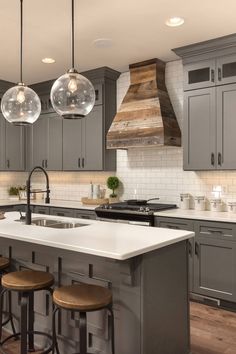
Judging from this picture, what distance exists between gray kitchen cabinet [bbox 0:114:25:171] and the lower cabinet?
3224 mm

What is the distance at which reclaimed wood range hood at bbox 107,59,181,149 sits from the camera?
4.36 m

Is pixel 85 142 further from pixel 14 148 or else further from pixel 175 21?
pixel 175 21

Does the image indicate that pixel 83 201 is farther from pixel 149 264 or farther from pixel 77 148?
pixel 149 264

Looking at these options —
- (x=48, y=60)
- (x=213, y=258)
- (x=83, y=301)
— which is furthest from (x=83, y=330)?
(x=48, y=60)

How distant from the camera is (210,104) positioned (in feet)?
13.2

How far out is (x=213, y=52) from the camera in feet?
13.0

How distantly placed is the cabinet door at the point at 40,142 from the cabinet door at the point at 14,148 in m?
0.22

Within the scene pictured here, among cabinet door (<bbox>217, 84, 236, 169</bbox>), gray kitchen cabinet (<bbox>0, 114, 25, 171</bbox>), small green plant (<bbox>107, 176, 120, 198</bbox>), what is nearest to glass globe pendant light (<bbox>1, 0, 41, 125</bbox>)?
cabinet door (<bbox>217, 84, 236, 169</bbox>)

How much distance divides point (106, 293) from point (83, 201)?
308 centimetres

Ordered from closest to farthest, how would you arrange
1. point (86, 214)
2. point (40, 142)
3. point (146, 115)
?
point (146, 115) < point (86, 214) < point (40, 142)

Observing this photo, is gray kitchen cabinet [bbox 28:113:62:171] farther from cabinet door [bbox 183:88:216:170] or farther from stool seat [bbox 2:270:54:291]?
stool seat [bbox 2:270:54:291]

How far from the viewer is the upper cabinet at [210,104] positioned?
3867 mm

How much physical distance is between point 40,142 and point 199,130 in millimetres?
2865

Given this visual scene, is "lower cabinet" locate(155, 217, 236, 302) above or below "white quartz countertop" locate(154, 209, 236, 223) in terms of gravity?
below
